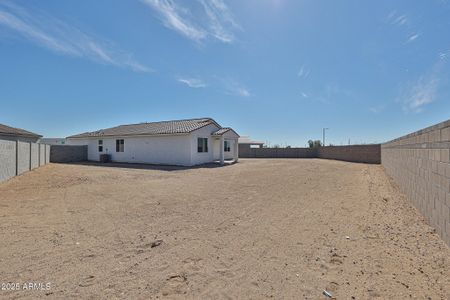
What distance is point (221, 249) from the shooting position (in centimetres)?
446

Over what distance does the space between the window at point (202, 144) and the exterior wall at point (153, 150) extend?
1379 millimetres

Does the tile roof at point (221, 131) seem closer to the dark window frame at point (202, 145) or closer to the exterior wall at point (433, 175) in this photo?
the dark window frame at point (202, 145)

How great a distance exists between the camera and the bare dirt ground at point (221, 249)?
3.22 metres

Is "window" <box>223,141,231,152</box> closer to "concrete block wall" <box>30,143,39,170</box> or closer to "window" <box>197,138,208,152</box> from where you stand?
"window" <box>197,138,208,152</box>

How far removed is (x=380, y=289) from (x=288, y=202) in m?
5.09

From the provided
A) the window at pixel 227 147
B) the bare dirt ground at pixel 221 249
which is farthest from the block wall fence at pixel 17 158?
the window at pixel 227 147

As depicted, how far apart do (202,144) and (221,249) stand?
18562 mm

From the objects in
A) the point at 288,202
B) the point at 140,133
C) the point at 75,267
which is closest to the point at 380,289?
the point at 75,267

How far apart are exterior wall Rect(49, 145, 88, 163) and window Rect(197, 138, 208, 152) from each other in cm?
1293

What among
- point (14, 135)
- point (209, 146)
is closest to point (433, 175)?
point (209, 146)

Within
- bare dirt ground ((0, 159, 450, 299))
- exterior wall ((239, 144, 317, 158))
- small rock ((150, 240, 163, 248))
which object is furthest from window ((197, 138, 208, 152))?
small rock ((150, 240, 163, 248))

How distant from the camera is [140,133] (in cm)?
2345

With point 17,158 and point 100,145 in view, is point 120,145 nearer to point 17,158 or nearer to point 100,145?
point 100,145

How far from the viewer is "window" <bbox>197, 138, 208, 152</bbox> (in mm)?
Result: 22250
